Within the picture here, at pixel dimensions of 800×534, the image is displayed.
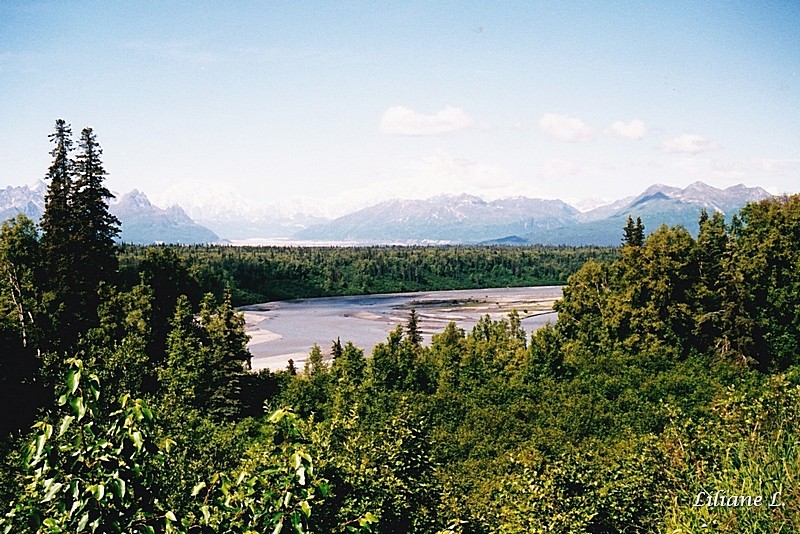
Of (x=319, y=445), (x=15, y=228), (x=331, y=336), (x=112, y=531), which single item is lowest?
(x=331, y=336)

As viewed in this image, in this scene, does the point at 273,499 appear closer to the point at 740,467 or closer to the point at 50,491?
the point at 50,491

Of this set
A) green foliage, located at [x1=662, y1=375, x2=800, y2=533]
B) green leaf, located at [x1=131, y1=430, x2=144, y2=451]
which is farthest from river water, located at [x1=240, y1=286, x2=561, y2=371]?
green leaf, located at [x1=131, y1=430, x2=144, y2=451]

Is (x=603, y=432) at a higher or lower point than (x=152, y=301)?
lower

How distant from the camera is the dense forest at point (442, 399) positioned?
13172 mm

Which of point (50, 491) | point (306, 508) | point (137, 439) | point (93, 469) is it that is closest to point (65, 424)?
point (50, 491)

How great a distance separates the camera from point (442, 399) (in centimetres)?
4219

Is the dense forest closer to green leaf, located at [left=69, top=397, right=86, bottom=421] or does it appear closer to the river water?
green leaf, located at [left=69, top=397, right=86, bottom=421]

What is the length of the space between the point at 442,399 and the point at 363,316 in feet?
301

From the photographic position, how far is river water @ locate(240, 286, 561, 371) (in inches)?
3774

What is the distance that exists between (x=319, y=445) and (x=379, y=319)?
10825cm

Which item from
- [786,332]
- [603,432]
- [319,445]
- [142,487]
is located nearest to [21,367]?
[319,445]

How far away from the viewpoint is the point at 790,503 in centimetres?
1300

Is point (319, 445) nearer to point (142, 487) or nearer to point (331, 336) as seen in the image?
point (142, 487)

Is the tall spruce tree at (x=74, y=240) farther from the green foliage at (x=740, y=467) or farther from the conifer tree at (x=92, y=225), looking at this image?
the green foliage at (x=740, y=467)
